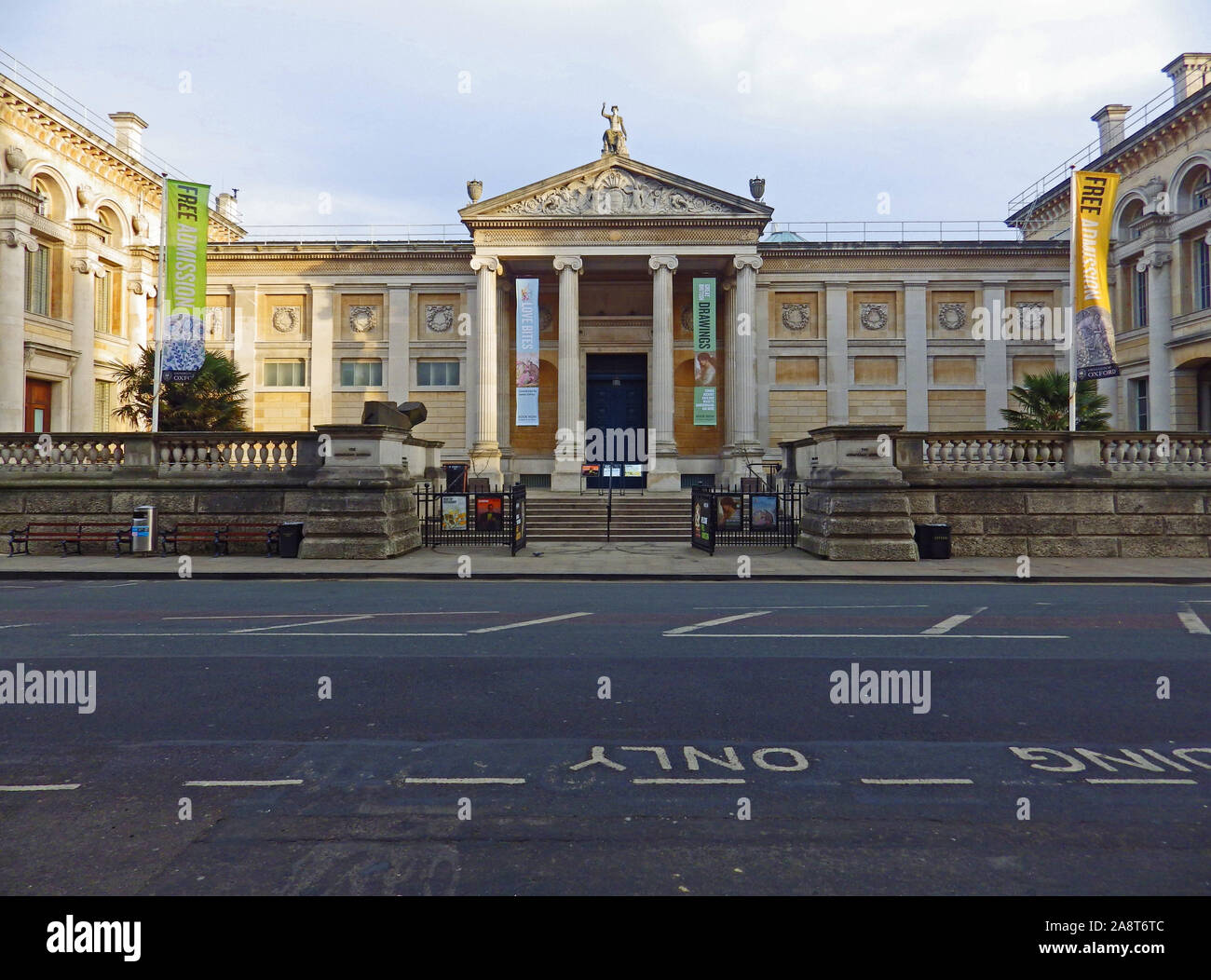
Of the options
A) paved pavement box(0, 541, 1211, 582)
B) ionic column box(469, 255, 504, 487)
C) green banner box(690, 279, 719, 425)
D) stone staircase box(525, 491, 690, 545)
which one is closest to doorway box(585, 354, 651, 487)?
green banner box(690, 279, 719, 425)

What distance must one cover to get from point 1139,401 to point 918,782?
39.2 m

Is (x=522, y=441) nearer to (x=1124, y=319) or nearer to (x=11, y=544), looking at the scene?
(x=11, y=544)

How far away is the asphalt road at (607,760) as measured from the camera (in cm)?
349

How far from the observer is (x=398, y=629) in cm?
938

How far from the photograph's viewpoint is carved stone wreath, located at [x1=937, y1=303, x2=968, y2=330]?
3875 centimetres

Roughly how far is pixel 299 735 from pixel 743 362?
32557mm

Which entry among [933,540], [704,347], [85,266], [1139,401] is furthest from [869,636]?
[85,266]

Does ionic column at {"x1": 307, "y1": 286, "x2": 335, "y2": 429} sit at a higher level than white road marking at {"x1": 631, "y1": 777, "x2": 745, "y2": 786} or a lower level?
higher

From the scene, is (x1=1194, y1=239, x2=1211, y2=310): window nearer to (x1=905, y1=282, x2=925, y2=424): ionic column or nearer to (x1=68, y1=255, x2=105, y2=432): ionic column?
(x1=905, y1=282, x2=925, y2=424): ionic column

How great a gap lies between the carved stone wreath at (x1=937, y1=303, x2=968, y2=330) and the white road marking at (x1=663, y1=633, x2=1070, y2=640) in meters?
33.3

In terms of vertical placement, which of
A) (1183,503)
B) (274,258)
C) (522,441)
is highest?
(274,258)

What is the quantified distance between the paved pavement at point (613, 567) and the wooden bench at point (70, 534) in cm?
58

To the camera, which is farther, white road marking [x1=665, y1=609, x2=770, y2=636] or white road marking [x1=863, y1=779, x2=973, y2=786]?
white road marking [x1=665, y1=609, x2=770, y2=636]
